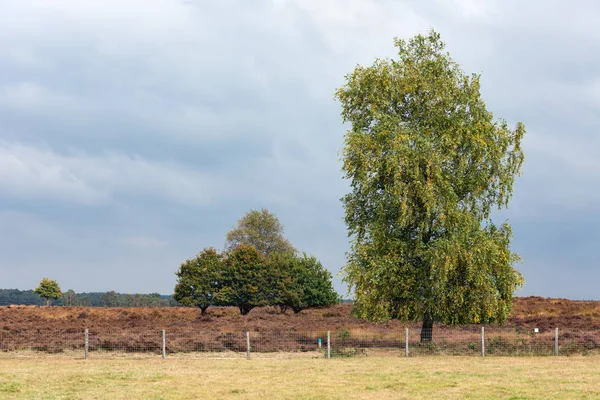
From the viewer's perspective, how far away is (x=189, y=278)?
74500 millimetres

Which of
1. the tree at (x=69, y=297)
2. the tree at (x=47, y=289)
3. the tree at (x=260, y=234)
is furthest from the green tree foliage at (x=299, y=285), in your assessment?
the tree at (x=69, y=297)

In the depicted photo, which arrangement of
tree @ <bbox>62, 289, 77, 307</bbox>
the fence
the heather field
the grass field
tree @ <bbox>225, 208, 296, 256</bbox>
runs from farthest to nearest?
tree @ <bbox>62, 289, 77, 307</bbox> < tree @ <bbox>225, 208, 296, 256</bbox> < the heather field < the fence < the grass field

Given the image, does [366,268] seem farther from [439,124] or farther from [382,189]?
[439,124]

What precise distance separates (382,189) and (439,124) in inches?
184

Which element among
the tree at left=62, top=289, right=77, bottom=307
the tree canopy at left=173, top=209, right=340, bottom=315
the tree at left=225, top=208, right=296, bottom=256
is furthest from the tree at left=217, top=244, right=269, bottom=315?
the tree at left=62, top=289, right=77, bottom=307

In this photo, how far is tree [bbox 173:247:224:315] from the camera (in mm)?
73938

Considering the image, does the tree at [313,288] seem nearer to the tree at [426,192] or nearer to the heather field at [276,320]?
the heather field at [276,320]

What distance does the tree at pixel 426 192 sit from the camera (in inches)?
1430

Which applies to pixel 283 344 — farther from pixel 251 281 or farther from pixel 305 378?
pixel 251 281

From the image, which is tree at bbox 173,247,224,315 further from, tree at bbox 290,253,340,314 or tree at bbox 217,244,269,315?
tree at bbox 290,253,340,314

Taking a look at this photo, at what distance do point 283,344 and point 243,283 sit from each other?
1464 inches

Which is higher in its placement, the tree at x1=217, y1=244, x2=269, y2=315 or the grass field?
the tree at x1=217, y1=244, x2=269, y2=315

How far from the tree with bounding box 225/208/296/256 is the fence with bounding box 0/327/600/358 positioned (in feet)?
223

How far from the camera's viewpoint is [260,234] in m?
112
